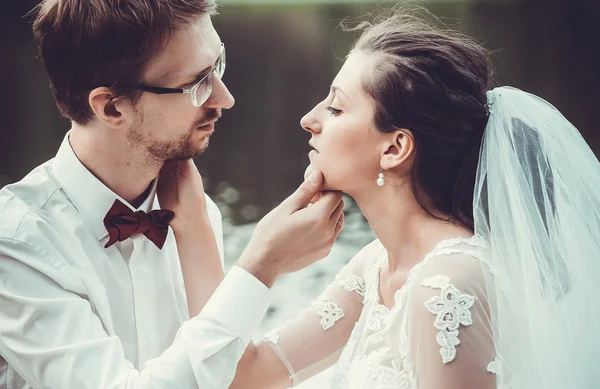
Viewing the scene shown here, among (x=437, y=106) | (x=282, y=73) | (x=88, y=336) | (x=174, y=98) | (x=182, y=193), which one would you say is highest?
(x=437, y=106)

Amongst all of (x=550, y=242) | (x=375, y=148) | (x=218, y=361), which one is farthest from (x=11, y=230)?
(x=550, y=242)

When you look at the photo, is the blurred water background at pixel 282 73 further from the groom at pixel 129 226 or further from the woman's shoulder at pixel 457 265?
the woman's shoulder at pixel 457 265

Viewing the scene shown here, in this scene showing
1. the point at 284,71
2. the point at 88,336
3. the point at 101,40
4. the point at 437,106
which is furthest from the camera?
the point at 284,71

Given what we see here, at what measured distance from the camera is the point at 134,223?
81.0 inches

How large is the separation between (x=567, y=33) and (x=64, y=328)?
28.4 ft

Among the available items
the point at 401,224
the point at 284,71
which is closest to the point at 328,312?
the point at 401,224

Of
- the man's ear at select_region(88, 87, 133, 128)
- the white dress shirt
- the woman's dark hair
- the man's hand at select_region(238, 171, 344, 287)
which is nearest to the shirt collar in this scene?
the white dress shirt

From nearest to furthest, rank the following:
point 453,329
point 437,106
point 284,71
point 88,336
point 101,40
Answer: point 453,329
point 88,336
point 437,106
point 101,40
point 284,71

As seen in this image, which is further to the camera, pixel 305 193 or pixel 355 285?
pixel 355 285

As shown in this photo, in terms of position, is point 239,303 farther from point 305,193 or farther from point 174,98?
point 174,98

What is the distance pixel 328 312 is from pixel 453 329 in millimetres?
548

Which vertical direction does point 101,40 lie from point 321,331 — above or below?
above

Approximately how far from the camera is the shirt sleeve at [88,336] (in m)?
1.76

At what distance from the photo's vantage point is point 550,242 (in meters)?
1.91
